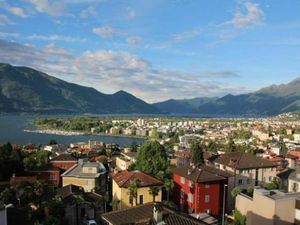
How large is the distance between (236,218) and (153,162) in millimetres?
10345

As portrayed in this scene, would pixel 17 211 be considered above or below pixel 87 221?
above

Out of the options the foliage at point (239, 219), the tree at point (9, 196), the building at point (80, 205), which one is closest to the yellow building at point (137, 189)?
the building at point (80, 205)

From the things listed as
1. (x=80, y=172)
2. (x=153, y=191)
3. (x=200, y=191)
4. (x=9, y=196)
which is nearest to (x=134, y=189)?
(x=153, y=191)

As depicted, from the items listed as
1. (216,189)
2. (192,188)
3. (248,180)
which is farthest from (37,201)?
(248,180)

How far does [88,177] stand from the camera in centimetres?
3055

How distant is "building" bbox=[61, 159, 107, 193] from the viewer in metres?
30.5

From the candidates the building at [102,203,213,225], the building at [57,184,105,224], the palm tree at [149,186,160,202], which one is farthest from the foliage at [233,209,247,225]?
the building at [57,184,105,224]

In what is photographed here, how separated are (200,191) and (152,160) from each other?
283 inches

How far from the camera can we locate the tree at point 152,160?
31.6 meters

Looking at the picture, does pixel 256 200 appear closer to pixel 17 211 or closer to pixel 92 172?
pixel 17 211

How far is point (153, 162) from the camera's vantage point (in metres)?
32.2

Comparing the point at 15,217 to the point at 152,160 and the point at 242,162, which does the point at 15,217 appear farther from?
the point at 242,162

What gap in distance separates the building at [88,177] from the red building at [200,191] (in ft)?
20.9

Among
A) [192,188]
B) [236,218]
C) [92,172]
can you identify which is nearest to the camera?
[236,218]
